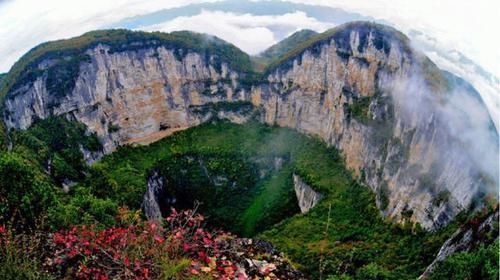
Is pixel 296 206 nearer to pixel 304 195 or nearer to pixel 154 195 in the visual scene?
pixel 304 195

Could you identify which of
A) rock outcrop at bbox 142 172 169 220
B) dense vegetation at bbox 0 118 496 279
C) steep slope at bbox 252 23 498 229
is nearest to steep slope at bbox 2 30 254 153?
dense vegetation at bbox 0 118 496 279

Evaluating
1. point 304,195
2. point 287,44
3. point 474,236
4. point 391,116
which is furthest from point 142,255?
point 287,44

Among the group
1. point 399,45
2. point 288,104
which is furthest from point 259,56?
point 399,45

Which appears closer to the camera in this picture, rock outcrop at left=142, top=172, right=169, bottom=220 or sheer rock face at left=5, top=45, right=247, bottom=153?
rock outcrop at left=142, top=172, right=169, bottom=220

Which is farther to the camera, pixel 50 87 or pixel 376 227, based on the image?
pixel 50 87

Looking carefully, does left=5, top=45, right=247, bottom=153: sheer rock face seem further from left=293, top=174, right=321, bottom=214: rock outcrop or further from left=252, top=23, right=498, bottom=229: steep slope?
left=293, top=174, right=321, bottom=214: rock outcrop

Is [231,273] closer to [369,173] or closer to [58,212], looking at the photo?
[58,212]
